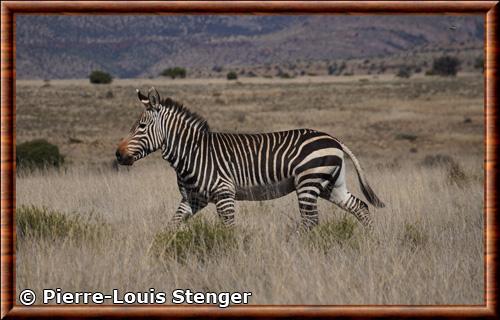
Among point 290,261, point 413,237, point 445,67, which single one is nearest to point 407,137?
point 413,237

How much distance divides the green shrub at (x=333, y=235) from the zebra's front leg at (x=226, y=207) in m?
0.87

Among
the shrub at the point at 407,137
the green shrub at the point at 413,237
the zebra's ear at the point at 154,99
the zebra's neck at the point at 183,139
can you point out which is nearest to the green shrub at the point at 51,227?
the zebra's neck at the point at 183,139

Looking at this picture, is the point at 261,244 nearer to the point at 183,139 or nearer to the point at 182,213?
the point at 182,213

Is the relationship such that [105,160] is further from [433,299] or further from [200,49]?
[200,49]

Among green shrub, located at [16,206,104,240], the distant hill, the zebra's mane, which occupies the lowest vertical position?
green shrub, located at [16,206,104,240]

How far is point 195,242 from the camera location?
6.56 metres

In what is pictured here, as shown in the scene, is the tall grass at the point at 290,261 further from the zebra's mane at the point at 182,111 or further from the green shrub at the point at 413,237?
the zebra's mane at the point at 182,111

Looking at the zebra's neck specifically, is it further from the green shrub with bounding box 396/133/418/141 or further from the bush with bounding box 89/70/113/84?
the bush with bounding box 89/70/113/84

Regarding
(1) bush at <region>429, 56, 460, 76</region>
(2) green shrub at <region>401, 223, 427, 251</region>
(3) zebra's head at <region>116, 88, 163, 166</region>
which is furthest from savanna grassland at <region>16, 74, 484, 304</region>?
(1) bush at <region>429, 56, 460, 76</region>

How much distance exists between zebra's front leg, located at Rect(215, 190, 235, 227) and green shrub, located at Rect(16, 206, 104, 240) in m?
1.35

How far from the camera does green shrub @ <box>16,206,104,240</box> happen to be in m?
6.95

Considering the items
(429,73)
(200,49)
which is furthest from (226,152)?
(200,49)

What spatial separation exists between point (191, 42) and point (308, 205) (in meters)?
102

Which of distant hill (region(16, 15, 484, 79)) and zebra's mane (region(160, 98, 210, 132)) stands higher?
distant hill (region(16, 15, 484, 79))
